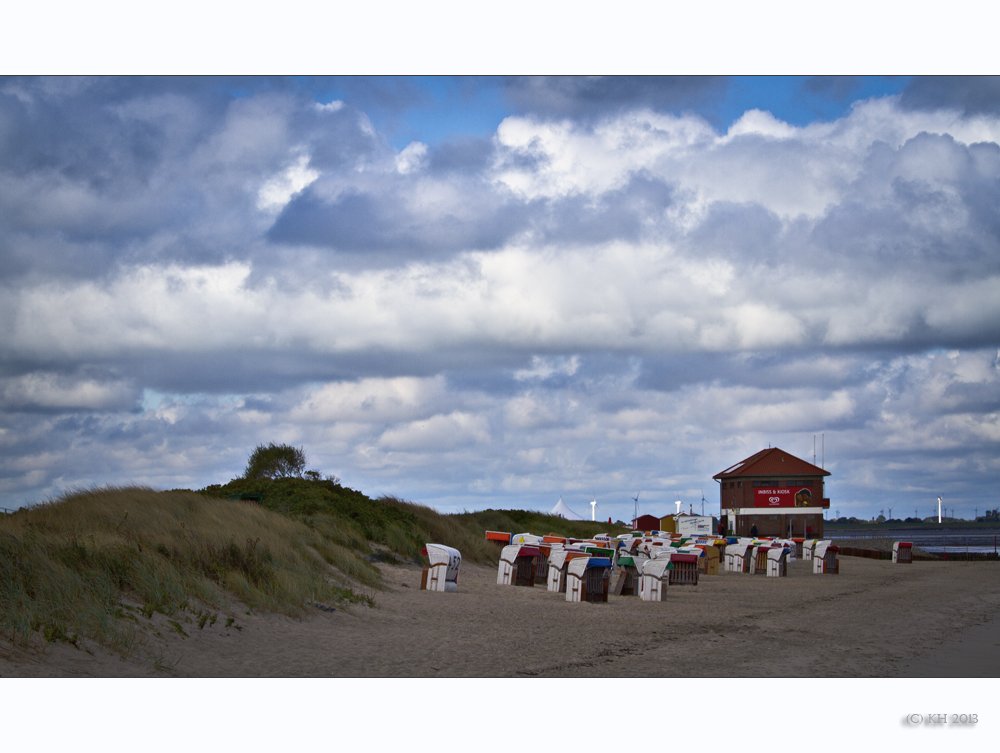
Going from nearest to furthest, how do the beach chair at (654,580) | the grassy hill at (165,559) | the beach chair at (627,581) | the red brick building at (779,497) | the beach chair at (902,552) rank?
1. the grassy hill at (165,559)
2. the beach chair at (654,580)
3. the beach chair at (627,581)
4. the beach chair at (902,552)
5. the red brick building at (779,497)

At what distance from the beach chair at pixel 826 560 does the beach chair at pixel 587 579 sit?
17.0 m

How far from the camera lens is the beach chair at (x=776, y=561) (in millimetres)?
28453

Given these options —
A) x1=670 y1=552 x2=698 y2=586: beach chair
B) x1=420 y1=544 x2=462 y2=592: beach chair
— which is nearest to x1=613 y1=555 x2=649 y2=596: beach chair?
x1=670 y1=552 x2=698 y2=586: beach chair

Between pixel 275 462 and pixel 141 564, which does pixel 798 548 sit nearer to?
pixel 275 462

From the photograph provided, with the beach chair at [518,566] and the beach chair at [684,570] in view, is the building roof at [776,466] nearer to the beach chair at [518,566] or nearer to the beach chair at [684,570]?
the beach chair at [684,570]

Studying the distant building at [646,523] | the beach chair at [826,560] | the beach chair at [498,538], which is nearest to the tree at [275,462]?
the beach chair at [498,538]

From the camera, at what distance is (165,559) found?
1127cm

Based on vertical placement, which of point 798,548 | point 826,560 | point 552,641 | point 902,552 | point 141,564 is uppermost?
point 902,552

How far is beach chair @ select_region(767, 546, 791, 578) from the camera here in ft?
93.4

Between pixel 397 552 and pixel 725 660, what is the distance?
12.3 meters

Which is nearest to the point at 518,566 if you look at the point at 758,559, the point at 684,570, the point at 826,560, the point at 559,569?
the point at 559,569

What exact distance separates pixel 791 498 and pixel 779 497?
784 millimetres

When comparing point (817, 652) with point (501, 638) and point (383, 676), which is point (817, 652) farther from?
point (383, 676)
